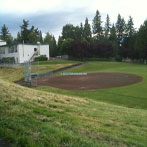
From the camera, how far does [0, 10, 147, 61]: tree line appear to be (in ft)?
197

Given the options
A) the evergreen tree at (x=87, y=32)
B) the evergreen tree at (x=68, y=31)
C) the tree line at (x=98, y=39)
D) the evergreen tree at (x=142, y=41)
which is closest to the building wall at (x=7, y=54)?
the tree line at (x=98, y=39)

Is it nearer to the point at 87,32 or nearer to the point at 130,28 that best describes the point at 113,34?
the point at 130,28

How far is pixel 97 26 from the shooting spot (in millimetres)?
82625

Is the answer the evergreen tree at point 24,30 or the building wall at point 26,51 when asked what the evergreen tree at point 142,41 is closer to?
the building wall at point 26,51

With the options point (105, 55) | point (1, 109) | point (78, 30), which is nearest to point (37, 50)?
point (105, 55)

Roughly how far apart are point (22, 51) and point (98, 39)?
45316 millimetres

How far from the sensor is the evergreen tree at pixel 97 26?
269 feet

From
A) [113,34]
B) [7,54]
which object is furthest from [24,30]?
[113,34]

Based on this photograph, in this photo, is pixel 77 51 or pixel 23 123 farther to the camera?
pixel 77 51

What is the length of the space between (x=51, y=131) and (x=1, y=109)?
208 centimetres

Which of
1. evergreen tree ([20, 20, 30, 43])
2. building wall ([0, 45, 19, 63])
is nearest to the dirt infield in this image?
building wall ([0, 45, 19, 63])

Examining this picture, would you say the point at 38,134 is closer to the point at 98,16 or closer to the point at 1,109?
the point at 1,109

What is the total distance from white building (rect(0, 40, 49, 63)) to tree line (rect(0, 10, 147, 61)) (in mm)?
14276

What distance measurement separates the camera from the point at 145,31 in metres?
57.8
